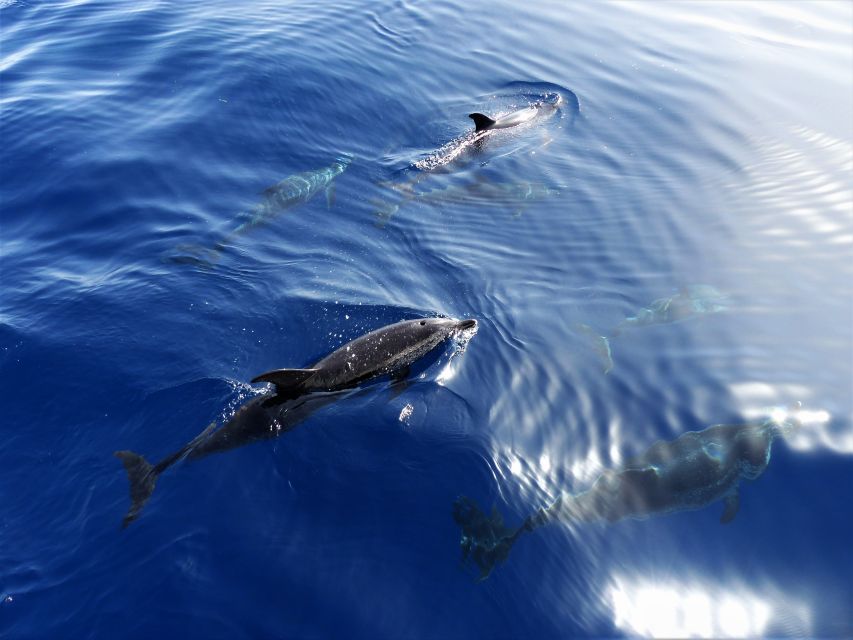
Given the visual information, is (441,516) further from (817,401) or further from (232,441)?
(817,401)

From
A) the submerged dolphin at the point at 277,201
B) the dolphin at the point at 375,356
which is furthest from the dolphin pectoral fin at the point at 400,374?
the submerged dolphin at the point at 277,201

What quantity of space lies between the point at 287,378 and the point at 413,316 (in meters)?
3.12

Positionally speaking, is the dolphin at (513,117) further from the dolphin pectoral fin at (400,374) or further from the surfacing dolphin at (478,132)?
the dolphin pectoral fin at (400,374)

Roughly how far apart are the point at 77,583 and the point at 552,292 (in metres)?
8.76

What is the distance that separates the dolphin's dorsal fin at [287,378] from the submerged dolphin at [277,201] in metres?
4.36

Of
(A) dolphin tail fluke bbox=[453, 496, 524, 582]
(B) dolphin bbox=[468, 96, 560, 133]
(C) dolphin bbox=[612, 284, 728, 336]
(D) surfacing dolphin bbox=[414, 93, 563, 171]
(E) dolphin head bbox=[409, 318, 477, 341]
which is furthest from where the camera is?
(B) dolphin bbox=[468, 96, 560, 133]

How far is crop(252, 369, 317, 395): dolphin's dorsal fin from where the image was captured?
29.5ft

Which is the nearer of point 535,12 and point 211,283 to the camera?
point 211,283

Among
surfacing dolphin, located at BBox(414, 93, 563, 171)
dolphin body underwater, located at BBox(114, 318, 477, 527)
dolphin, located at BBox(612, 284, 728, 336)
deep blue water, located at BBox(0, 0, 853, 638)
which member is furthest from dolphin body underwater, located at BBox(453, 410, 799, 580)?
surfacing dolphin, located at BBox(414, 93, 563, 171)

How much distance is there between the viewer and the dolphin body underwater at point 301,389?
29.3 ft

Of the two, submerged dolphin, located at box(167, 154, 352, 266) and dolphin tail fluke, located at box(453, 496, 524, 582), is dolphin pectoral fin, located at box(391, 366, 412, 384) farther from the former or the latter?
submerged dolphin, located at box(167, 154, 352, 266)

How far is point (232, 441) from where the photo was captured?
923 cm

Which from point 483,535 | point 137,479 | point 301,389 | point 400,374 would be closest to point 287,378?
point 301,389

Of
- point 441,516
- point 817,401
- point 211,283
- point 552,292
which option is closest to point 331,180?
point 211,283
